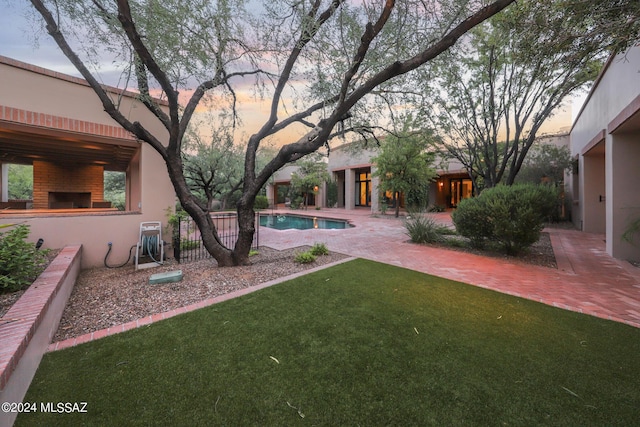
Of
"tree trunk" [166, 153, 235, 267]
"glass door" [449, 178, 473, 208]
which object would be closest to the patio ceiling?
"tree trunk" [166, 153, 235, 267]

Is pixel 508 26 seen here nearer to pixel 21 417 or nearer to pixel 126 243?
pixel 21 417

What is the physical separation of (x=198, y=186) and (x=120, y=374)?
13632 millimetres

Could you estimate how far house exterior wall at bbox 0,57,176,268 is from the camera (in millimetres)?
4512

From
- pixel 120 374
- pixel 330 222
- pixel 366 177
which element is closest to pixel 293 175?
pixel 366 177

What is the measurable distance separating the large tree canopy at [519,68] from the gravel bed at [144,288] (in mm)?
5216

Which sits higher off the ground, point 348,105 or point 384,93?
point 384,93

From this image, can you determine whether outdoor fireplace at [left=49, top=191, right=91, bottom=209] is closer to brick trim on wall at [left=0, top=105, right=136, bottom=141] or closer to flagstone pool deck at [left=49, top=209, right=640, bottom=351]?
brick trim on wall at [left=0, top=105, right=136, bottom=141]

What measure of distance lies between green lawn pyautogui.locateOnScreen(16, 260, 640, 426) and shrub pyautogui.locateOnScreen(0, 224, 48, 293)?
4.01 ft

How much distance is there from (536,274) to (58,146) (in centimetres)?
1172

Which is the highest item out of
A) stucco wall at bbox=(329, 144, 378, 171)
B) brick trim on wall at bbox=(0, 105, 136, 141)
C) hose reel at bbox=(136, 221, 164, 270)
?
stucco wall at bbox=(329, 144, 378, 171)

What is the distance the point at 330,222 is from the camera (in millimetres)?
16469

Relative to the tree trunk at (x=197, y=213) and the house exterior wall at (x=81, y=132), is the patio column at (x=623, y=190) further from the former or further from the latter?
the house exterior wall at (x=81, y=132)

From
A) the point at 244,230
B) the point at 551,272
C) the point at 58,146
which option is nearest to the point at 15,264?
the point at 244,230

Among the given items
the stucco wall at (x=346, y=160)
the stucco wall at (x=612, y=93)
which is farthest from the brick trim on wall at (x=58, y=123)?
the stucco wall at (x=346, y=160)
